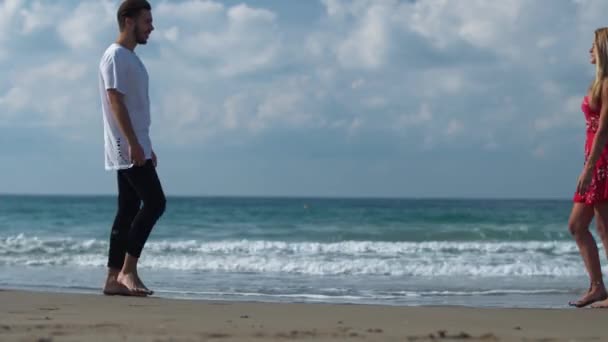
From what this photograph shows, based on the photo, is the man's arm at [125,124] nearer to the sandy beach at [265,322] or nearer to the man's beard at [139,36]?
the man's beard at [139,36]

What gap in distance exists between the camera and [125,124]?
4.45 metres

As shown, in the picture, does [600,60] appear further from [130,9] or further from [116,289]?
[116,289]

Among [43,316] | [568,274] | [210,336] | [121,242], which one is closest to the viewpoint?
[210,336]

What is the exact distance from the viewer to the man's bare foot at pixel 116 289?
4.64 m

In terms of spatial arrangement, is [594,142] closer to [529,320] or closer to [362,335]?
[529,320]

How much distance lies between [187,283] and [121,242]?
256cm

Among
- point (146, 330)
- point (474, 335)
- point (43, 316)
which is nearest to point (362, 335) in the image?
point (474, 335)

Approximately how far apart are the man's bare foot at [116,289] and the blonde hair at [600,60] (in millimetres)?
2867

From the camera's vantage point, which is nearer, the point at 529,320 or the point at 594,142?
the point at 529,320

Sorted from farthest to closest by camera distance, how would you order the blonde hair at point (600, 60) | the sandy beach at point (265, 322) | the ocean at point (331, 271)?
the ocean at point (331, 271), the blonde hair at point (600, 60), the sandy beach at point (265, 322)

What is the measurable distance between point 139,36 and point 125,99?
0.41m

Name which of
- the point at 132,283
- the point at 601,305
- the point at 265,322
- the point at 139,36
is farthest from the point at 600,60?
the point at 132,283

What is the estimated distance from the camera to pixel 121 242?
4691mm

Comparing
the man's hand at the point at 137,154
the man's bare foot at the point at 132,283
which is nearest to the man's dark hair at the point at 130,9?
the man's hand at the point at 137,154
